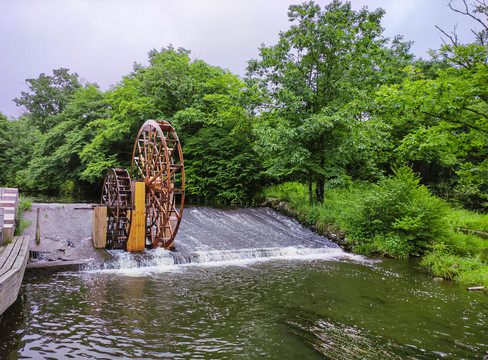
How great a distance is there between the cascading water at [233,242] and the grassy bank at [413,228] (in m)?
1.43

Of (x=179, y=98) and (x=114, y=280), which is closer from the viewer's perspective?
(x=114, y=280)

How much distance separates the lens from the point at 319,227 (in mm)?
15047

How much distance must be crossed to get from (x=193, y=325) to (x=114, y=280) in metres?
3.13

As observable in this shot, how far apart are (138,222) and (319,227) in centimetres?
834

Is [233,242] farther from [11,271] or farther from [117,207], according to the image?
[11,271]

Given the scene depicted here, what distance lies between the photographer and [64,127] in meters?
25.8

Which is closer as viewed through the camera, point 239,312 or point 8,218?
point 239,312

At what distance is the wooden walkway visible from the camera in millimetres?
4142

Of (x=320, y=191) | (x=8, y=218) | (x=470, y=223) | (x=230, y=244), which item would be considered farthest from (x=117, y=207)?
(x=470, y=223)

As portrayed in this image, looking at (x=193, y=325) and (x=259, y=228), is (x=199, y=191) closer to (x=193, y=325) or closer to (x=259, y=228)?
(x=259, y=228)

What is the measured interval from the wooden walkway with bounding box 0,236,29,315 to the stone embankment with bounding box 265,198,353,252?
10.9m

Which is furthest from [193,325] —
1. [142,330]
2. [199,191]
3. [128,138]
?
[128,138]

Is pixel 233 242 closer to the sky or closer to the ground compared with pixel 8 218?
closer to the ground

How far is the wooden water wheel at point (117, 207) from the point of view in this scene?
34.4 ft
